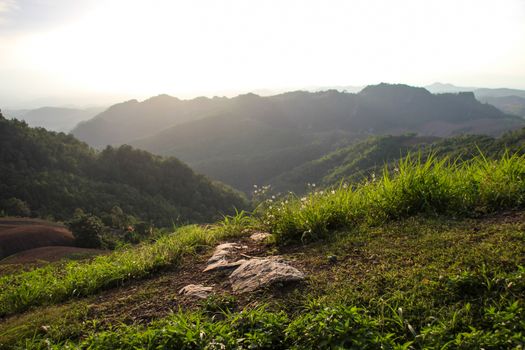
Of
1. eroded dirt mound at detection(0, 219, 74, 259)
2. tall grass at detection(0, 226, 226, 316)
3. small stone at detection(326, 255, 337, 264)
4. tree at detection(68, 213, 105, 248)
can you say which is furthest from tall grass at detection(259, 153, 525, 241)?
eroded dirt mound at detection(0, 219, 74, 259)

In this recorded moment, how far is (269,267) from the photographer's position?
335cm

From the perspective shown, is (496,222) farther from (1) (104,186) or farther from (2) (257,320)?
(1) (104,186)

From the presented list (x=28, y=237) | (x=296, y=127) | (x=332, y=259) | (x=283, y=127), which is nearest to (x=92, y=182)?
(x=28, y=237)

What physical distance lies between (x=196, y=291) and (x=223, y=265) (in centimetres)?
57

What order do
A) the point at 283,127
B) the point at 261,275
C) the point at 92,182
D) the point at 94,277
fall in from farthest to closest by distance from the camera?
the point at 283,127 < the point at 92,182 < the point at 94,277 < the point at 261,275

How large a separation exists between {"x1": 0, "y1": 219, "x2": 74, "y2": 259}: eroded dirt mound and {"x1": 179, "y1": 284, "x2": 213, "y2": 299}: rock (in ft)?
58.2

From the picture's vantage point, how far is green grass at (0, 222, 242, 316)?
4043mm

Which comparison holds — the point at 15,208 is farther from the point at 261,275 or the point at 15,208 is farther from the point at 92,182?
the point at 261,275

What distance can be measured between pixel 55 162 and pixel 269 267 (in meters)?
52.8

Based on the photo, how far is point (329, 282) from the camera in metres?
2.97

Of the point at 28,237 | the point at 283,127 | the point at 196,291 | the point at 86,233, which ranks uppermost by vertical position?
the point at 196,291

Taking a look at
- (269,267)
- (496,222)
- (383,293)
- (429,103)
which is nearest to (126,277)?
(269,267)

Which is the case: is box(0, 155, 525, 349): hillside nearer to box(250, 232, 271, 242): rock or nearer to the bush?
box(250, 232, 271, 242): rock

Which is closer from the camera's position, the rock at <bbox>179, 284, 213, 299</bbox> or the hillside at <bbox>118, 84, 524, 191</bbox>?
the rock at <bbox>179, 284, 213, 299</bbox>
